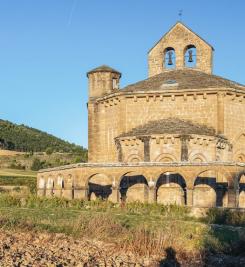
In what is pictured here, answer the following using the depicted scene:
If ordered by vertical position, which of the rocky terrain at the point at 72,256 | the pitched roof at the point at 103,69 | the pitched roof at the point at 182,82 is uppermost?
the pitched roof at the point at 103,69

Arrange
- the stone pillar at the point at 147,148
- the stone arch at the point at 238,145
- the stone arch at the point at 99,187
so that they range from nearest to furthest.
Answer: the stone pillar at the point at 147,148, the stone arch at the point at 99,187, the stone arch at the point at 238,145

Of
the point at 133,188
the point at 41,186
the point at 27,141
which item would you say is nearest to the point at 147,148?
the point at 133,188

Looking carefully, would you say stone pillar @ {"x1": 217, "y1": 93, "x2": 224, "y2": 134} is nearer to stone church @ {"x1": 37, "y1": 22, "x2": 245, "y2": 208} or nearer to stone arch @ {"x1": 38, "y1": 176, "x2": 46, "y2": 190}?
stone church @ {"x1": 37, "y1": 22, "x2": 245, "y2": 208}

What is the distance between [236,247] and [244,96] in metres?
21.4

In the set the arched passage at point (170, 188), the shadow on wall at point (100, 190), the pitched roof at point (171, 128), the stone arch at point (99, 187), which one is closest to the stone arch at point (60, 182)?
the stone arch at point (99, 187)

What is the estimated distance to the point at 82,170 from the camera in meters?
31.6

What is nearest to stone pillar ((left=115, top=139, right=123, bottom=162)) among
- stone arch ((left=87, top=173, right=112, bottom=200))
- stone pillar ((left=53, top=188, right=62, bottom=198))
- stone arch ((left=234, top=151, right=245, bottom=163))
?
stone arch ((left=87, top=173, right=112, bottom=200))

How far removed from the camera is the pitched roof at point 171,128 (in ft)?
108

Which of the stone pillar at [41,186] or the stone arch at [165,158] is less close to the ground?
the stone arch at [165,158]

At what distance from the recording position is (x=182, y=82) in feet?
120

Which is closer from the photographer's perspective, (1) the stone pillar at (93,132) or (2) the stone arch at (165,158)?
(2) the stone arch at (165,158)

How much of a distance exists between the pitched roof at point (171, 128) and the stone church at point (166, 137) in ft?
0.21

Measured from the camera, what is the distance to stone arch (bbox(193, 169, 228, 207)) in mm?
31672

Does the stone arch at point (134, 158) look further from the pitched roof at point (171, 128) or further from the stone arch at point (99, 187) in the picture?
the stone arch at point (99, 187)
